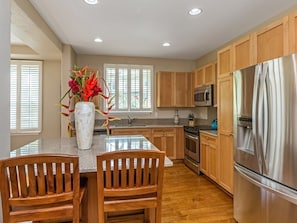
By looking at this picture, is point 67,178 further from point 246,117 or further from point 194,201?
point 194,201

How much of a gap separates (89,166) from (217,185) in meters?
2.78

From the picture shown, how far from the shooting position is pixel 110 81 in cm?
524

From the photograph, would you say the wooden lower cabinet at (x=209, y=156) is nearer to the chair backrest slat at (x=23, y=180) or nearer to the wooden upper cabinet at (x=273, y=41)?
→ the wooden upper cabinet at (x=273, y=41)

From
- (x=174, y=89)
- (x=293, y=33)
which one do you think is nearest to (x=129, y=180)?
(x=293, y=33)

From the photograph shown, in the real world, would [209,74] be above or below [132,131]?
above

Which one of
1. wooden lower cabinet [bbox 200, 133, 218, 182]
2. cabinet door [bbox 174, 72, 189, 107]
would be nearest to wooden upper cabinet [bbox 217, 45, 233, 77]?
wooden lower cabinet [bbox 200, 133, 218, 182]

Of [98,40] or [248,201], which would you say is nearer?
[248,201]

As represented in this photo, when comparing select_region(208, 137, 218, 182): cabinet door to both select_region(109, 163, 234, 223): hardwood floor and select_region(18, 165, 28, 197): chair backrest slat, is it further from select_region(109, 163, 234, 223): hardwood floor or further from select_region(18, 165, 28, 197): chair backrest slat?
select_region(18, 165, 28, 197): chair backrest slat

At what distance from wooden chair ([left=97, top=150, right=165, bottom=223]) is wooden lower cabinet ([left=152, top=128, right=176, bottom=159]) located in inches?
137

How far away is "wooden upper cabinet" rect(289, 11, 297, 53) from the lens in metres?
1.92

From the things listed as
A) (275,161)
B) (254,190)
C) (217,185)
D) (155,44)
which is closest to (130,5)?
(155,44)

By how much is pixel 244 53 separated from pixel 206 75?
1801mm

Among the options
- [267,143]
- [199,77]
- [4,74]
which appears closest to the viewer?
[4,74]

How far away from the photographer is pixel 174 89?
525 cm
